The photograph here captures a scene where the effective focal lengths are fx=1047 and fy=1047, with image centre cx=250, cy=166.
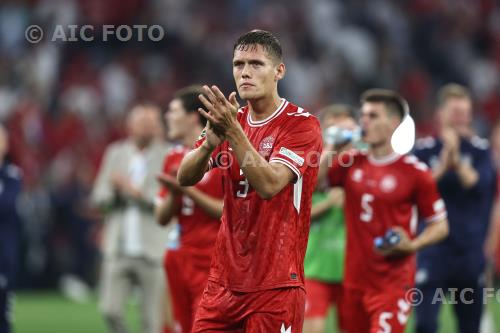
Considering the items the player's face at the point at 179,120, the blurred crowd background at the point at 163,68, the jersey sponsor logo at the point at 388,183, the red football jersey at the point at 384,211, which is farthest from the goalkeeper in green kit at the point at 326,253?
the blurred crowd background at the point at 163,68

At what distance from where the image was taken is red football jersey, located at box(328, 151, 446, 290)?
8070mm

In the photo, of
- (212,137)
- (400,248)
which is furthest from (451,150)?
(212,137)

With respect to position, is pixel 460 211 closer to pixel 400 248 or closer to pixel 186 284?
pixel 400 248

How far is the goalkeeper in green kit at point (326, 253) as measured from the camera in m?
9.22

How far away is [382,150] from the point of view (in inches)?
334

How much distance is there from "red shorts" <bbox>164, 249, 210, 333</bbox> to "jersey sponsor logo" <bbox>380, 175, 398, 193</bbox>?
156cm

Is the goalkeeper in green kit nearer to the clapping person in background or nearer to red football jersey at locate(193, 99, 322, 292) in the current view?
the clapping person in background

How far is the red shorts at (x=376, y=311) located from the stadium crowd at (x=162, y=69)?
933cm

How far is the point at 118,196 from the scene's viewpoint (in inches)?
461

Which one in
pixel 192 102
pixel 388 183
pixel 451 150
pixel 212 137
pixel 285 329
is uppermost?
pixel 451 150

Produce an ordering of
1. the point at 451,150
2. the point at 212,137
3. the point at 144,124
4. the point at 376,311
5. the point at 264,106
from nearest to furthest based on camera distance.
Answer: the point at 212,137 → the point at 264,106 → the point at 376,311 → the point at 451,150 → the point at 144,124

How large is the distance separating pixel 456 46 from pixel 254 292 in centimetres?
1808

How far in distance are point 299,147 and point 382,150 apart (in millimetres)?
2755

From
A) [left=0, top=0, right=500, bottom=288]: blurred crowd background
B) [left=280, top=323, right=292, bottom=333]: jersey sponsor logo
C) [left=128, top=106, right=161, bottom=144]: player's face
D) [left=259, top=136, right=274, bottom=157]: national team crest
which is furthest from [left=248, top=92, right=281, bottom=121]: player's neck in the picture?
[left=0, top=0, right=500, bottom=288]: blurred crowd background
